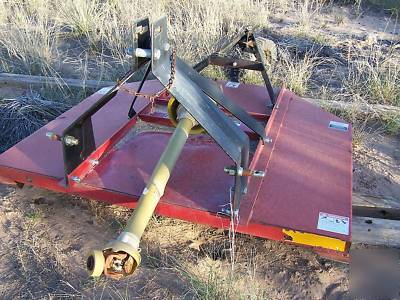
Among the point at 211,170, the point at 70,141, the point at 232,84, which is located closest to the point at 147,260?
the point at 211,170

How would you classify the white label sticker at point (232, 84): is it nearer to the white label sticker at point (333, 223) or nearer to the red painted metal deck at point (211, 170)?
the red painted metal deck at point (211, 170)

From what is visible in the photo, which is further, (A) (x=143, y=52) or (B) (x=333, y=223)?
(B) (x=333, y=223)

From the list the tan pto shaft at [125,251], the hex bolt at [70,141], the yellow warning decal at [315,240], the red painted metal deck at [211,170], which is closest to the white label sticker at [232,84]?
the red painted metal deck at [211,170]

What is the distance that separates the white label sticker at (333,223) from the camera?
2107 millimetres

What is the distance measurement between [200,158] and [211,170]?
141 mm

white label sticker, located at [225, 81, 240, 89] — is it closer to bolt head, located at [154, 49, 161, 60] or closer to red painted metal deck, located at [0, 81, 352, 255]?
red painted metal deck, located at [0, 81, 352, 255]

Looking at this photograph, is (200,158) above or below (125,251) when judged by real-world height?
below

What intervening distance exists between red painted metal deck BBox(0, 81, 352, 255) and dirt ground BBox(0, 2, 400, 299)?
204 mm

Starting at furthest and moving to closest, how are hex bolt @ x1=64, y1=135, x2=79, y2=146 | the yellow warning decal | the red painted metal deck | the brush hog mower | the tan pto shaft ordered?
hex bolt @ x1=64, y1=135, x2=79, y2=146, the red painted metal deck, the yellow warning decal, the brush hog mower, the tan pto shaft

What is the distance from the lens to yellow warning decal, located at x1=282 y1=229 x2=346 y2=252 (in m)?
2.07

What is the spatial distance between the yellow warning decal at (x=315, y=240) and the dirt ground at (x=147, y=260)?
0.24 metres

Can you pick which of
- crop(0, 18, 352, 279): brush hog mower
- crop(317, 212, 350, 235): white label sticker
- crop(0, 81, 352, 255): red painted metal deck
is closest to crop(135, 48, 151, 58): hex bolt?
crop(0, 18, 352, 279): brush hog mower

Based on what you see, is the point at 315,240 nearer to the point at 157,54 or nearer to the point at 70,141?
the point at 157,54

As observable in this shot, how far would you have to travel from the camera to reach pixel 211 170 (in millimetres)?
2535
